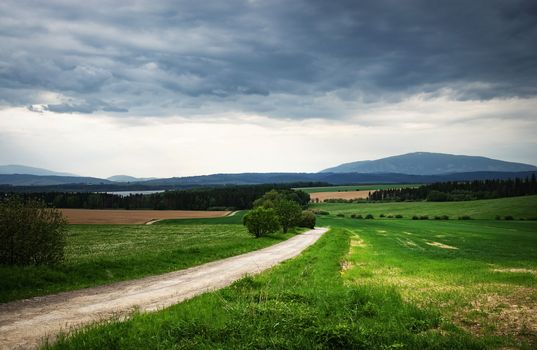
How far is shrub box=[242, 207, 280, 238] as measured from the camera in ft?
197

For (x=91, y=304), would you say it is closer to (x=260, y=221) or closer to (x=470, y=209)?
(x=260, y=221)

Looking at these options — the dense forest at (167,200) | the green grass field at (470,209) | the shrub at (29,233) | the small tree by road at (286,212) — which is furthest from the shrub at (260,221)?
the dense forest at (167,200)

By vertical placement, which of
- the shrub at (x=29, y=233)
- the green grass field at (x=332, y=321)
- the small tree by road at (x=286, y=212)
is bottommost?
the small tree by road at (x=286, y=212)

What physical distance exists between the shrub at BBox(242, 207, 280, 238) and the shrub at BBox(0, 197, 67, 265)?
3771 centimetres

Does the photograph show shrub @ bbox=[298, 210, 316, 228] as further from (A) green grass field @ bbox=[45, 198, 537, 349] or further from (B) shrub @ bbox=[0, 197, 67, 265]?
(A) green grass field @ bbox=[45, 198, 537, 349]

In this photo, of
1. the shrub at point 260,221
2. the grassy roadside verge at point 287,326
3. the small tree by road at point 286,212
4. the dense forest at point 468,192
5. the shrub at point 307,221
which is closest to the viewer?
the grassy roadside verge at point 287,326

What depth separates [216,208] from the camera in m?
166

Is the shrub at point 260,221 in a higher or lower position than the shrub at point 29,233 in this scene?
lower

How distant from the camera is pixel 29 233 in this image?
71.2ft

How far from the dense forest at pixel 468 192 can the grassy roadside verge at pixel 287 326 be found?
557ft

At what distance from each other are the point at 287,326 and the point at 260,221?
163 feet

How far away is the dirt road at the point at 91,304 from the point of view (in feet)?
38.9

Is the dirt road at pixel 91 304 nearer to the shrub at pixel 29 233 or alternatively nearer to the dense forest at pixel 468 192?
the shrub at pixel 29 233

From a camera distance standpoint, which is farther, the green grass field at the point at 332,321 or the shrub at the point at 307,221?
the shrub at the point at 307,221
